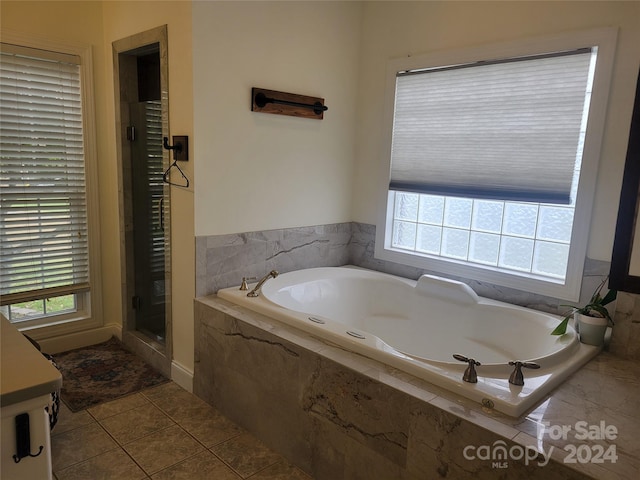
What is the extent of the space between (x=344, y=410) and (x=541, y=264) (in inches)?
58.4

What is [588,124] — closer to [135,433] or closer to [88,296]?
[135,433]

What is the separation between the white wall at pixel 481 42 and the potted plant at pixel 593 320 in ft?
0.74

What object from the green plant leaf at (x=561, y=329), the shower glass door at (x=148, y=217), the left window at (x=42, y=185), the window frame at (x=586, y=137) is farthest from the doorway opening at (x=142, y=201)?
the green plant leaf at (x=561, y=329)

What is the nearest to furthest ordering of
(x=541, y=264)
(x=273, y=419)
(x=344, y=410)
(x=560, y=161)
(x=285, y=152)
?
(x=344, y=410), (x=273, y=419), (x=560, y=161), (x=541, y=264), (x=285, y=152)

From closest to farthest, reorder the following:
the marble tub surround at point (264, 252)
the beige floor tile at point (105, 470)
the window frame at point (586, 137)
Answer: the beige floor tile at point (105, 470) < the window frame at point (586, 137) < the marble tub surround at point (264, 252)

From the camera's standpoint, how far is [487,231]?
2.88 m

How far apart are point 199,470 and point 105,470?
42 centimetres

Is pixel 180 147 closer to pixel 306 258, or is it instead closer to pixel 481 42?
pixel 306 258

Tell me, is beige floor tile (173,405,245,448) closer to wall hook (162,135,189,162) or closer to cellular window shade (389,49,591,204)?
wall hook (162,135,189,162)

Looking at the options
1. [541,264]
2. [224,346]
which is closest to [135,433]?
[224,346]

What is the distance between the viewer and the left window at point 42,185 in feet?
9.37

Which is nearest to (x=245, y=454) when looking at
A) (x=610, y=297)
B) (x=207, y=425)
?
(x=207, y=425)

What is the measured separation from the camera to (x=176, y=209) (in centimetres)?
273

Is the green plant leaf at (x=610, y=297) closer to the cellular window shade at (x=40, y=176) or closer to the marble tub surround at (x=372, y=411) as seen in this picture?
the marble tub surround at (x=372, y=411)
